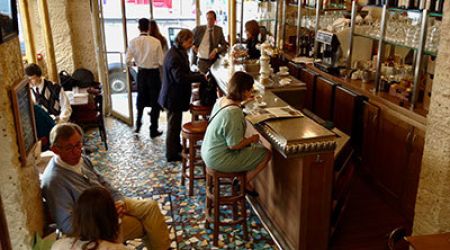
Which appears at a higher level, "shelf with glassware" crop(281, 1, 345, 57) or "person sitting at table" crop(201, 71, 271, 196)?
"shelf with glassware" crop(281, 1, 345, 57)

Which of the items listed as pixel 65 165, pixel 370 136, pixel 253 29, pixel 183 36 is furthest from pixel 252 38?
pixel 65 165

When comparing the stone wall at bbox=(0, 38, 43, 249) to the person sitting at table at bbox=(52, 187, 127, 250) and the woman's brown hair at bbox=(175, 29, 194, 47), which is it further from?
the woman's brown hair at bbox=(175, 29, 194, 47)

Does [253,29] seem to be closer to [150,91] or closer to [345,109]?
[150,91]

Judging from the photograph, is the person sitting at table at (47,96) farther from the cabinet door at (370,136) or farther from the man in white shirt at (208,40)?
the cabinet door at (370,136)

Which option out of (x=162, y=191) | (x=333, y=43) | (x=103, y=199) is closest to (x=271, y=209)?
(x=162, y=191)

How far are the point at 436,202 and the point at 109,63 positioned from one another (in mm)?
5597

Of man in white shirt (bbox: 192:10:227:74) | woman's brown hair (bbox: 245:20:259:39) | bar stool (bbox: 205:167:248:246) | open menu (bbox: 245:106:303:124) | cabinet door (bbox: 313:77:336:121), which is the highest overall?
woman's brown hair (bbox: 245:20:259:39)

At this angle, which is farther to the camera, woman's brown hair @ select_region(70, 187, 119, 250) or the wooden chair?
the wooden chair

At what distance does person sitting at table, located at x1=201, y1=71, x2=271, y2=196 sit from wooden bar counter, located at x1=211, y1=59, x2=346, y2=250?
0.49 ft

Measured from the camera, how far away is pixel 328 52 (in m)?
5.63

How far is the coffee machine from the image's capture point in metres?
5.37

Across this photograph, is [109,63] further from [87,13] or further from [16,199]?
[16,199]

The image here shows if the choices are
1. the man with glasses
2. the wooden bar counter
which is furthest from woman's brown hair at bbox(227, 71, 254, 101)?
the man with glasses

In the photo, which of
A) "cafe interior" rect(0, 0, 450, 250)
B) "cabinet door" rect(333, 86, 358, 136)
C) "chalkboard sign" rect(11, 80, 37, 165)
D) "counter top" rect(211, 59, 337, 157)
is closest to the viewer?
"chalkboard sign" rect(11, 80, 37, 165)
